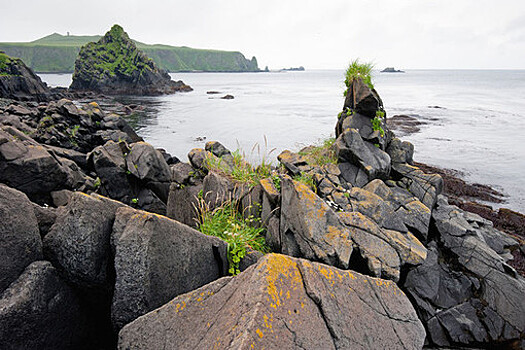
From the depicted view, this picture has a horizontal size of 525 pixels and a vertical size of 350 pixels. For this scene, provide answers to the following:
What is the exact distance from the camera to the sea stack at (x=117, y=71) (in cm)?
8444

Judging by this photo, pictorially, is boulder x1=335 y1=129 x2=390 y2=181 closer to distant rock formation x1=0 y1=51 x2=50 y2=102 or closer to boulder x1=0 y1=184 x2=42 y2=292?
boulder x1=0 y1=184 x2=42 y2=292

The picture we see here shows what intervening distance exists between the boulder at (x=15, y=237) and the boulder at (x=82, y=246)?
204 mm

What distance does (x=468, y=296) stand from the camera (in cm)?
813

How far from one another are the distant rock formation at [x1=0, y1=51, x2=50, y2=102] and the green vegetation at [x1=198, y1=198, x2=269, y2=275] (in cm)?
5950

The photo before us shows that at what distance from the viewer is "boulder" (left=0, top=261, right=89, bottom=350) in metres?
3.45

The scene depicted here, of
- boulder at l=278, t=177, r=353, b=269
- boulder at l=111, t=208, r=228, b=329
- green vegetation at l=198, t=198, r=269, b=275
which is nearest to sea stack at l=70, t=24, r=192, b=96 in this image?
green vegetation at l=198, t=198, r=269, b=275

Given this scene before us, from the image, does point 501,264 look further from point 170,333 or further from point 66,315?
point 66,315

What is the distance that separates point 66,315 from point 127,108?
187 feet

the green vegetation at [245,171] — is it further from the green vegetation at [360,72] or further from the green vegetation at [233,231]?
the green vegetation at [360,72]

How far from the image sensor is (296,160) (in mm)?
12844

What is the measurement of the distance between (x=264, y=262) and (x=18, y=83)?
67.1 metres

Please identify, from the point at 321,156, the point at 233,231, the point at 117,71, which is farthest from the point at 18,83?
the point at 233,231

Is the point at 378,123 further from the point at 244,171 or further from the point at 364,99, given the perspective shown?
the point at 244,171

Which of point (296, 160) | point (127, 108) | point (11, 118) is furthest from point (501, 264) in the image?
point (127, 108)
